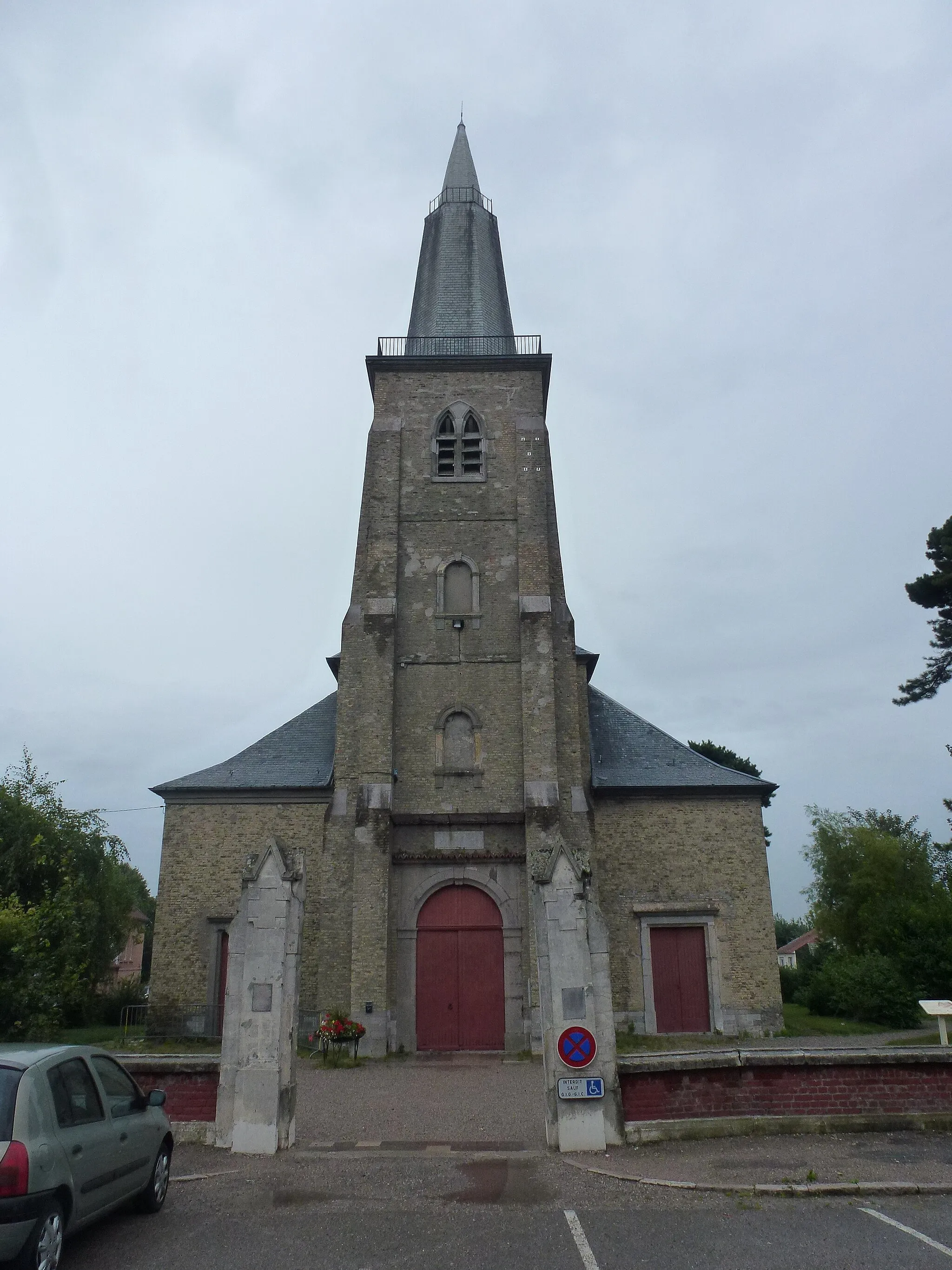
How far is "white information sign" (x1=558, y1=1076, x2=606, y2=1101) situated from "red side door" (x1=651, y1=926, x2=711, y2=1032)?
37.3 ft

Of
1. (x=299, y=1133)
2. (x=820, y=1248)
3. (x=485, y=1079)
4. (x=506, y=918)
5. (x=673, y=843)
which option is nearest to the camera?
(x=820, y=1248)

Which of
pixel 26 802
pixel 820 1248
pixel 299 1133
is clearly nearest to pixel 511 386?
pixel 26 802

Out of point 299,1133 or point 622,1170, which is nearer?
point 622,1170

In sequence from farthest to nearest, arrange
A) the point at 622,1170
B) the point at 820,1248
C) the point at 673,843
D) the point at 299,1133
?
the point at 673,843, the point at 299,1133, the point at 622,1170, the point at 820,1248

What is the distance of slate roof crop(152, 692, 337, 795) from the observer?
20922 millimetres

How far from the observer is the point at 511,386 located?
72.8 feet

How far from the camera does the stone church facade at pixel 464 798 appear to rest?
17.8m

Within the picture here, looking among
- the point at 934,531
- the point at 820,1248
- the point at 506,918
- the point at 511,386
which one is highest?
the point at 511,386

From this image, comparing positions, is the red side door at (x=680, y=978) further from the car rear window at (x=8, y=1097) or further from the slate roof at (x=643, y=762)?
the car rear window at (x=8, y=1097)

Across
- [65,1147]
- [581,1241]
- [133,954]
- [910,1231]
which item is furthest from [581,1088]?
[133,954]

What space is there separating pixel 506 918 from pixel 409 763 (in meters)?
3.62

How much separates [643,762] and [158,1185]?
15909 mm

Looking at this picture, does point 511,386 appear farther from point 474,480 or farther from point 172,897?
point 172,897

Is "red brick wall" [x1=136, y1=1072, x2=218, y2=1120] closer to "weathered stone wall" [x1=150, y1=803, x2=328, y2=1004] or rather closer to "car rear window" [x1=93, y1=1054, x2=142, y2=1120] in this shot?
"car rear window" [x1=93, y1=1054, x2=142, y2=1120]
